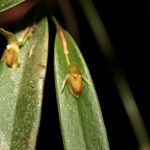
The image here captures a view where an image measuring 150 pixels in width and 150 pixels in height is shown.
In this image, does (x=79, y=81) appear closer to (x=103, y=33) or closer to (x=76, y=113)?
(x=76, y=113)

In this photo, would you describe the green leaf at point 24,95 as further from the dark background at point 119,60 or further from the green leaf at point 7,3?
the dark background at point 119,60

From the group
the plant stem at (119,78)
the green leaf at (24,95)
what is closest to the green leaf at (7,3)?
the green leaf at (24,95)

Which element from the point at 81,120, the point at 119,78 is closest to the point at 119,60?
the point at 119,78

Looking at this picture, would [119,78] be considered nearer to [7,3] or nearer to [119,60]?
[119,60]

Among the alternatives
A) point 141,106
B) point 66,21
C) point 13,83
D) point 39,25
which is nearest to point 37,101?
point 13,83

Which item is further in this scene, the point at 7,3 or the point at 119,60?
the point at 119,60
